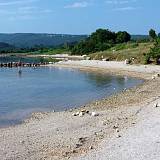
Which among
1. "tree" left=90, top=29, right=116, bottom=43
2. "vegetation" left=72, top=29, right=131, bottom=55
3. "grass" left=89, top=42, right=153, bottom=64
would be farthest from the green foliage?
"tree" left=90, top=29, right=116, bottom=43

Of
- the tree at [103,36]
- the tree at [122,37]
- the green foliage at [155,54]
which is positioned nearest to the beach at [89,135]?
the green foliage at [155,54]

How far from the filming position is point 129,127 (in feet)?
74.4

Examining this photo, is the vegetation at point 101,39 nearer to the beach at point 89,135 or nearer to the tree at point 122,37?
the tree at point 122,37

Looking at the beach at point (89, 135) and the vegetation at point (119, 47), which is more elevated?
the vegetation at point (119, 47)

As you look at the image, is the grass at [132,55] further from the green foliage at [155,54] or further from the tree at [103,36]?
the tree at [103,36]

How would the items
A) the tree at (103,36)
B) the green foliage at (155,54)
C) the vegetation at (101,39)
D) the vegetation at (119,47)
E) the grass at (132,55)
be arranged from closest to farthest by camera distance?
the green foliage at (155,54)
the vegetation at (119,47)
the grass at (132,55)
the vegetation at (101,39)
the tree at (103,36)

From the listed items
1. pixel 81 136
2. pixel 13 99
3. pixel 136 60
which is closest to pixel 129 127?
pixel 81 136

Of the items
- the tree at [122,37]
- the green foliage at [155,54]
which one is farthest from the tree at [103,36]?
the green foliage at [155,54]

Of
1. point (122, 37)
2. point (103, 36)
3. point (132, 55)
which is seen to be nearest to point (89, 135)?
point (132, 55)

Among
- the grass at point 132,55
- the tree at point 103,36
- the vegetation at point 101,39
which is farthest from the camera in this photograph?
the tree at point 103,36

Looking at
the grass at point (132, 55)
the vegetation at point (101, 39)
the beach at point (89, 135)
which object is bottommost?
the beach at point (89, 135)

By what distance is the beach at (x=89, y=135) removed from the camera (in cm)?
1833

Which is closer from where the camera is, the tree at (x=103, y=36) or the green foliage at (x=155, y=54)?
the green foliage at (x=155, y=54)

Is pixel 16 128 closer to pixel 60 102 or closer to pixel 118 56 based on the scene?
pixel 60 102
